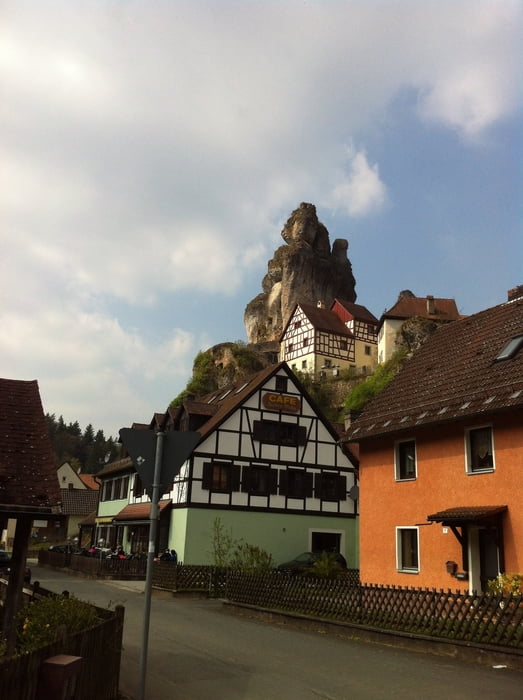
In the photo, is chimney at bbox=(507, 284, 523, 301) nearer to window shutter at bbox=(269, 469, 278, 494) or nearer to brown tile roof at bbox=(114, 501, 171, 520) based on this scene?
window shutter at bbox=(269, 469, 278, 494)

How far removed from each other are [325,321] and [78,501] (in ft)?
124

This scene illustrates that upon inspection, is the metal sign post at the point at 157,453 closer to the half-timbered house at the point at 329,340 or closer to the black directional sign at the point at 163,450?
the black directional sign at the point at 163,450

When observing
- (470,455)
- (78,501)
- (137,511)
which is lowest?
(137,511)

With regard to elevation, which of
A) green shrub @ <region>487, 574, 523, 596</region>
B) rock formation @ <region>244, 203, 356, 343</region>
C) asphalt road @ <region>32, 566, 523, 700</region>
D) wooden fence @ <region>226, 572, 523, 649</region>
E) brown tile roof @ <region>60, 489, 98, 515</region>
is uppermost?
rock formation @ <region>244, 203, 356, 343</region>

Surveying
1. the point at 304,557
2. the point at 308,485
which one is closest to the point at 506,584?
the point at 304,557

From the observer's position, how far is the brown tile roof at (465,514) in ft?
52.1

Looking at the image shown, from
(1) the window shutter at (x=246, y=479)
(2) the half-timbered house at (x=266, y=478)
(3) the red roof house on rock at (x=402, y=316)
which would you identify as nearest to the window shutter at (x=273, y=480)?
(2) the half-timbered house at (x=266, y=478)

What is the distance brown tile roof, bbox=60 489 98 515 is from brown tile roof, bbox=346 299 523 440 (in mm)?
50899

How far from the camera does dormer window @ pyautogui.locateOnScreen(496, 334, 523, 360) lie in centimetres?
1794

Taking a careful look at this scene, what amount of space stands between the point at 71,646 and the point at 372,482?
52.5ft

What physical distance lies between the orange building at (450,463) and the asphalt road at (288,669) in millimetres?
4816

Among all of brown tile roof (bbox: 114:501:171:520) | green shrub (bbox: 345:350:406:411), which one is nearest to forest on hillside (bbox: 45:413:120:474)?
green shrub (bbox: 345:350:406:411)

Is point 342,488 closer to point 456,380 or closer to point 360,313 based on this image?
point 456,380

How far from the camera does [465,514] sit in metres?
16.2
